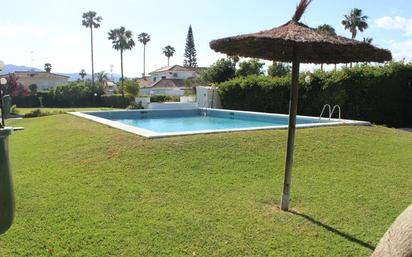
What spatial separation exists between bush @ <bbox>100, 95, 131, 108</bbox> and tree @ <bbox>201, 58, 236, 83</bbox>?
389 inches

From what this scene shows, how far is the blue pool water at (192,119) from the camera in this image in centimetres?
1894

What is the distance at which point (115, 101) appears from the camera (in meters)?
47.0

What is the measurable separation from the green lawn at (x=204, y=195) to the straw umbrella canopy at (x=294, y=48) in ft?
3.26

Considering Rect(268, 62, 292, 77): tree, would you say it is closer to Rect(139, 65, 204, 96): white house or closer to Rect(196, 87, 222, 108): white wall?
Rect(196, 87, 222, 108): white wall

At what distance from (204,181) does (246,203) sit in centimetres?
133

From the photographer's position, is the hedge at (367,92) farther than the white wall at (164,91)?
No

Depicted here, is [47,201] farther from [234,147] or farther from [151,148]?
[234,147]

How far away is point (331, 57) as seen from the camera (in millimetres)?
7062

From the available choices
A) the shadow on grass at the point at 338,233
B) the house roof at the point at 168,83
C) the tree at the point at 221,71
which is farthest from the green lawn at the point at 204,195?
the house roof at the point at 168,83

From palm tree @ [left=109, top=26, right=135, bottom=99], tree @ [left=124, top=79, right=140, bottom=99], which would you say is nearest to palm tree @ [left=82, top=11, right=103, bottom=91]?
palm tree @ [left=109, top=26, right=135, bottom=99]

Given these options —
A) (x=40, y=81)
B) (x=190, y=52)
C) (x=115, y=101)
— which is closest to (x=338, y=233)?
(x=115, y=101)

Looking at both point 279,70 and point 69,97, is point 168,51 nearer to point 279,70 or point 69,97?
point 69,97

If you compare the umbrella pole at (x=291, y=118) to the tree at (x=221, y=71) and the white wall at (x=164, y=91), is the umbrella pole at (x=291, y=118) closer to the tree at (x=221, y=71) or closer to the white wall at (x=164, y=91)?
the tree at (x=221, y=71)

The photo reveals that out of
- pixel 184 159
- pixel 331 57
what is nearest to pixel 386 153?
pixel 331 57
